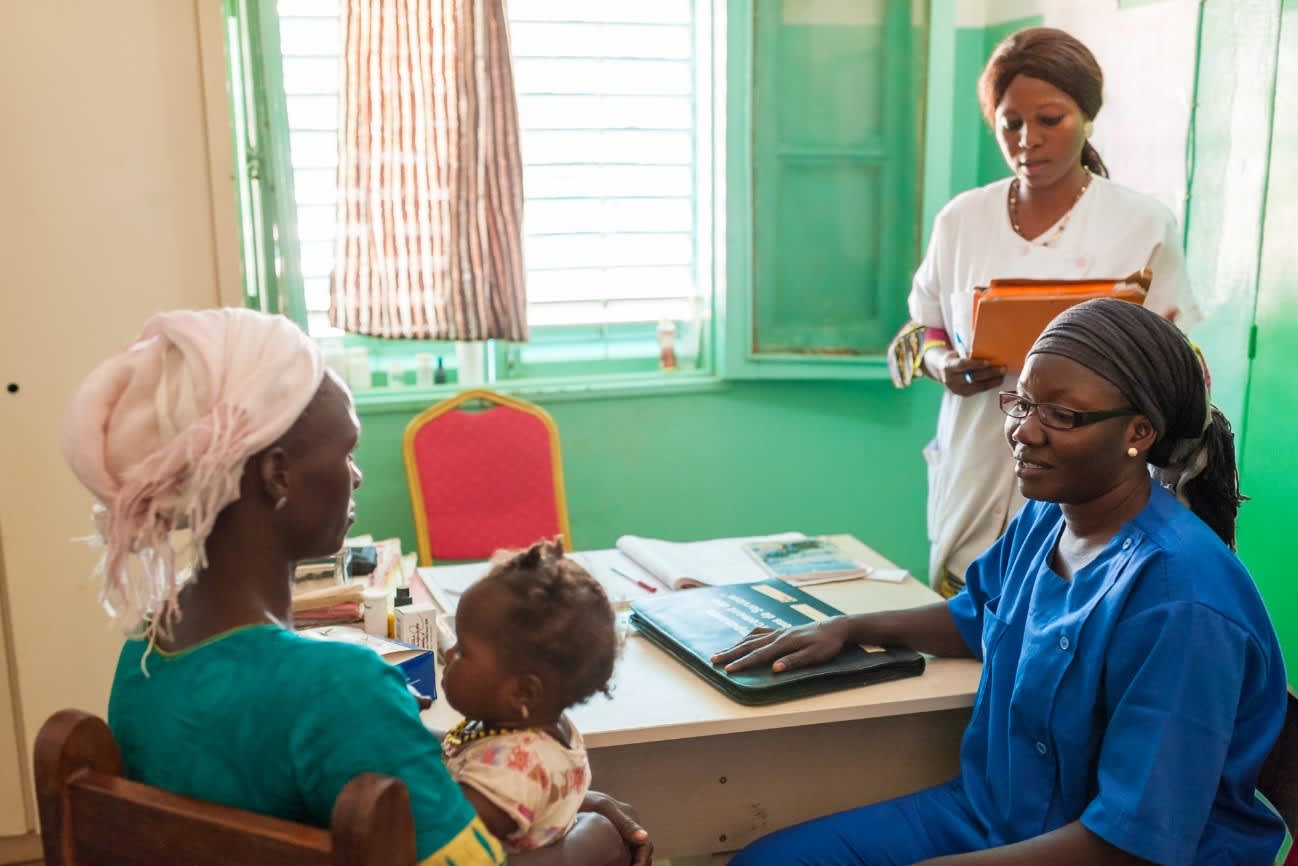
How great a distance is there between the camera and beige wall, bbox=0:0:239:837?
111 inches

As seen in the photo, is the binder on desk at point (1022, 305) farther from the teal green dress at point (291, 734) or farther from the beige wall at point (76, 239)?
the beige wall at point (76, 239)

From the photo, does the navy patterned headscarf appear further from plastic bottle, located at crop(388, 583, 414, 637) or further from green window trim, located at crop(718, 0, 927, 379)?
green window trim, located at crop(718, 0, 927, 379)

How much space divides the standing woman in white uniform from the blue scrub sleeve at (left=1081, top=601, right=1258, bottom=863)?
3.41 ft

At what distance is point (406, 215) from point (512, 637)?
7.58ft

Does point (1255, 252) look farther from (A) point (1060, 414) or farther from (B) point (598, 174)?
(B) point (598, 174)

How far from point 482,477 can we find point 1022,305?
1.68 metres

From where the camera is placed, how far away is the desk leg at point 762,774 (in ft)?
5.98

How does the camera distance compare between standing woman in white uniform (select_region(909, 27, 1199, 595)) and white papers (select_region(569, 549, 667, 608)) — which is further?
standing woman in white uniform (select_region(909, 27, 1199, 595))

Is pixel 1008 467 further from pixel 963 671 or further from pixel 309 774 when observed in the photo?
pixel 309 774

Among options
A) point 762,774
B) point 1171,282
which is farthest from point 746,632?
point 1171,282

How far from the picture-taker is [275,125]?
3.36 metres

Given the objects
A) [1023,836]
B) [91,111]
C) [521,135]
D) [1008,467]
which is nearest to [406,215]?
[521,135]

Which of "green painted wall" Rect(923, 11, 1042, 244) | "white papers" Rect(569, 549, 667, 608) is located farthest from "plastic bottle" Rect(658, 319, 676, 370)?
"white papers" Rect(569, 549, 667, 608)

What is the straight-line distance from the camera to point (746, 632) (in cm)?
196
